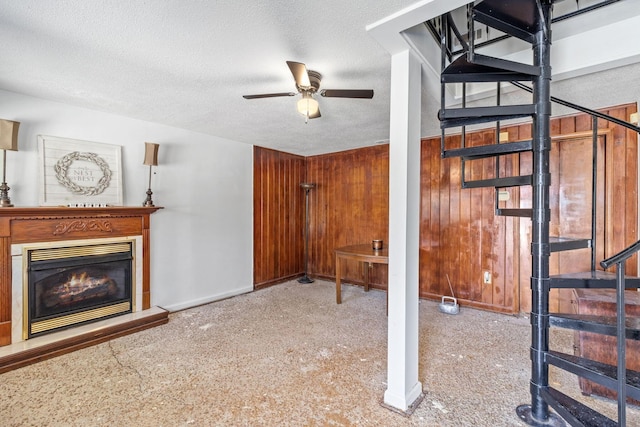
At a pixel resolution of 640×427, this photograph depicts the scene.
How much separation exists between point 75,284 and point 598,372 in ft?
13.4

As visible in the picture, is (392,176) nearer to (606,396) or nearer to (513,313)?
(606,396)

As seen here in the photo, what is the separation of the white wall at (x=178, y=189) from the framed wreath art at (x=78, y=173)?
0.23 ft

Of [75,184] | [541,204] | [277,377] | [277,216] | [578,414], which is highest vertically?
[75,184]

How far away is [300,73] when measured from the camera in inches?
76.0

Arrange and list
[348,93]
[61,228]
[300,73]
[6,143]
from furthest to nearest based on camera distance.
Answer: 1. [61,228]
2. [6,143]
3. [348,93]
4. [300,73]

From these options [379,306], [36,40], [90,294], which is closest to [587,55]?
[379,306]

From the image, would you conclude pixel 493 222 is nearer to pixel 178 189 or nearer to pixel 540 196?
pixel 540 196

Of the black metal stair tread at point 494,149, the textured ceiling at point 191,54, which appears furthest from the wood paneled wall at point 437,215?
the black metal stair tread at point 494,149

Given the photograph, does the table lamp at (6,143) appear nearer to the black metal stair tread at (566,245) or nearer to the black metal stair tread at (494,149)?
the black metal stair tread at (494,149)

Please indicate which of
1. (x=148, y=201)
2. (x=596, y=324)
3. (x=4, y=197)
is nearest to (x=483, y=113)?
(x=596, y=324)

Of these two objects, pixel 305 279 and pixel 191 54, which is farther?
pixel 305 279

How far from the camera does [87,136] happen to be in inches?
118

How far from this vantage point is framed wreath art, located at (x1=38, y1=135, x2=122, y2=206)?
274 centimetres

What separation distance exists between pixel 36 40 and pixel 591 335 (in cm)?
400
